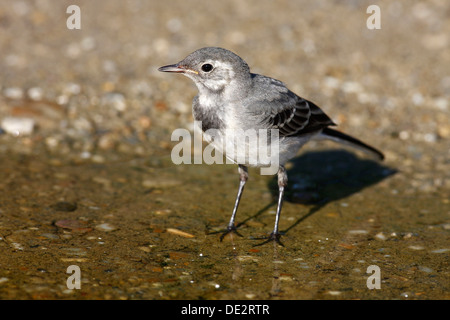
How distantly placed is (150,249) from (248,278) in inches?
41.2

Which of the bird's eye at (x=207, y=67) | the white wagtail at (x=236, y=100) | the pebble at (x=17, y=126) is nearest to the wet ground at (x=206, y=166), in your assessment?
the pebble at (x=17, y=126)

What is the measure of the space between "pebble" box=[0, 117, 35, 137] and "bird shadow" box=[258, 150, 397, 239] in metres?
3.51

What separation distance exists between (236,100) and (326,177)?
2.49 meters

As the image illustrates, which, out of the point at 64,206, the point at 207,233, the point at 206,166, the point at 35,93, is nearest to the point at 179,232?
the point at 207,233

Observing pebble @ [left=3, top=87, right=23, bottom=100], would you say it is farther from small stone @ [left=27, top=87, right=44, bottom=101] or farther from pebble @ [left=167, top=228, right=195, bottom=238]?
pebble @ [left=167, top=228, right=195, bottom=238]

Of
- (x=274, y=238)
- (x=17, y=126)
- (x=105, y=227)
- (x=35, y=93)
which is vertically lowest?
(x=274, y=238)

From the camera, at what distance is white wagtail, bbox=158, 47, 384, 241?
575 centimetres

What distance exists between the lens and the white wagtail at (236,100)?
18.9 feet

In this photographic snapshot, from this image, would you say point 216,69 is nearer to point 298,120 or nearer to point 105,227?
point 298,120

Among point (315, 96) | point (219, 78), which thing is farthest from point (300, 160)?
point (219, 78)

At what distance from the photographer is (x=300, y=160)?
829 cm

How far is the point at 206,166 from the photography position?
7.93 m

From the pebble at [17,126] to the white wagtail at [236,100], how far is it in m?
3.14

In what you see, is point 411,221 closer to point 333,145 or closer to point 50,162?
point 333,145
